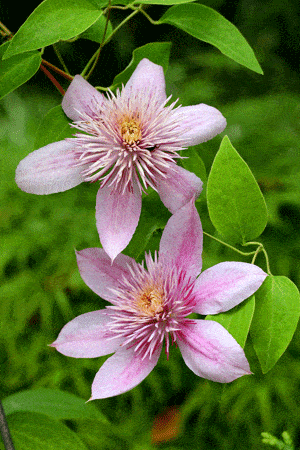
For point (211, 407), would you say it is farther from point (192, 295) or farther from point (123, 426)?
point (192, 295)

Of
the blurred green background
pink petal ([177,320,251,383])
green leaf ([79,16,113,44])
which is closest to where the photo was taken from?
pink petal ([177,320,251,383])

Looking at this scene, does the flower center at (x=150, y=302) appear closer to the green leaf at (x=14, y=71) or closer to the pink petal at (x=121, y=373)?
the pink petal at (x=121, y=373)

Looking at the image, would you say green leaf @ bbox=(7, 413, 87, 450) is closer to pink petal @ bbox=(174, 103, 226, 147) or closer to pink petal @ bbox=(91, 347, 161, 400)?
pink petal @ bbox=(91, 347, 161, 400)

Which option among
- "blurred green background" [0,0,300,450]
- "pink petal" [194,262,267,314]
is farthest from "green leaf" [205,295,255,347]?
"blurred green background" [0,0,300,450]

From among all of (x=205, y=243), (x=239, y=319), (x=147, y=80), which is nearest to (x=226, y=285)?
(x=239, y=319)

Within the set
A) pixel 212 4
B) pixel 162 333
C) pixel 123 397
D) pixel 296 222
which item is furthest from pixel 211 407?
pixel 212 4

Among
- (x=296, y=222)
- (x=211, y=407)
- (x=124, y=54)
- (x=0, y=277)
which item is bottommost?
(x=211, y=407)

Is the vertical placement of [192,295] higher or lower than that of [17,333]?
higher
